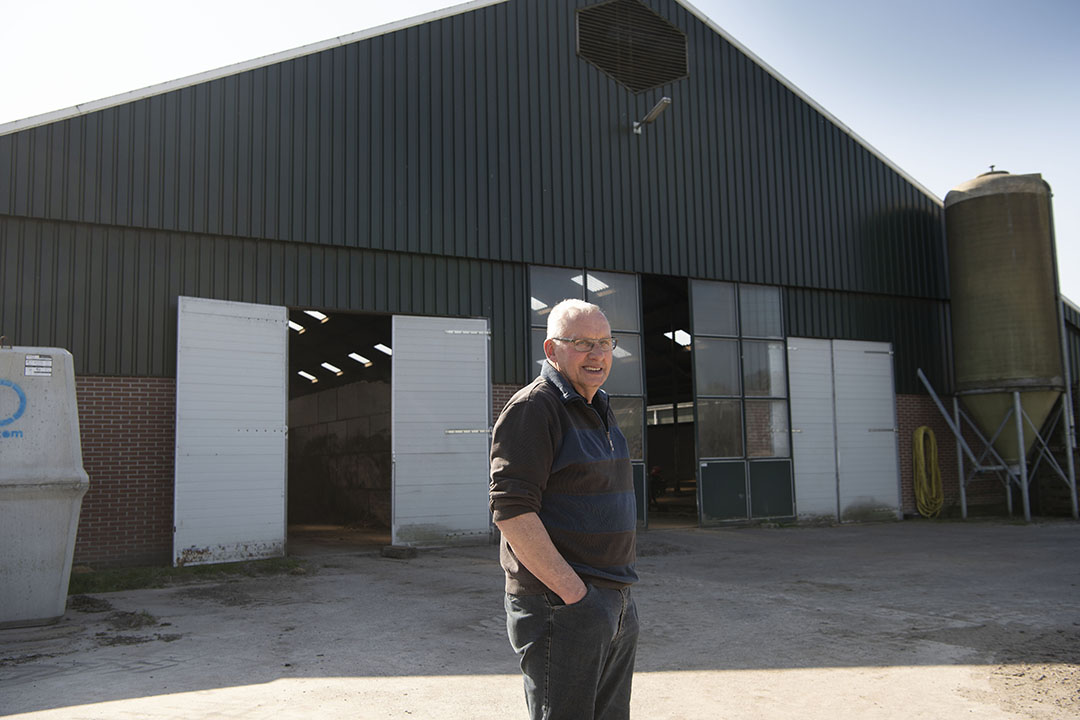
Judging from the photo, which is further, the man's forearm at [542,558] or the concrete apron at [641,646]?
the concrete apron at [641,646]

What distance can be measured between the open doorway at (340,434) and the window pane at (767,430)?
6.85m

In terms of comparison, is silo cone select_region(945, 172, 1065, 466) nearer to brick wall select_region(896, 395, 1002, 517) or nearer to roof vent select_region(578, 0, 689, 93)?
brick wall select_region(896, 395, 1002, 517)

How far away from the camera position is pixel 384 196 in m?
12.5

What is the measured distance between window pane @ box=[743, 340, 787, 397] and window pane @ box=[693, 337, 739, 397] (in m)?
0.23

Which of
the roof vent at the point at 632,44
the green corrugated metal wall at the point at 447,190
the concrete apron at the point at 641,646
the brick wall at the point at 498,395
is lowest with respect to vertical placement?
the concrete apron at the point at 641,646

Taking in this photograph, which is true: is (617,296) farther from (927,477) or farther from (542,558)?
(542,558)

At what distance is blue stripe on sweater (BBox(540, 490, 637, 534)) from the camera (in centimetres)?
270

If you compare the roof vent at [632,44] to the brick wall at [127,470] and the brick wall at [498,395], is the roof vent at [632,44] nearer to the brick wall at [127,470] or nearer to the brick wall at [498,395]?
the brick wall at [498,395]

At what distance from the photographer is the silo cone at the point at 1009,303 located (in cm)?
1585

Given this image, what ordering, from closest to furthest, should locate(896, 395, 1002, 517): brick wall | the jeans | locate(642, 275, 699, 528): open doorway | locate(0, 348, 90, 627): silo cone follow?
the jeans < locate(0, 348, 90, 627): silo cone < locate(896, 395, 1002, 517): brick wall < locate(642, 275, 699, 528): open doorway

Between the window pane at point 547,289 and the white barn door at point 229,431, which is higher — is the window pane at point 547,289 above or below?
above

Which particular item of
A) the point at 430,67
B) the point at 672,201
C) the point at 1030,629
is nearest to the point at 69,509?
the point at 1030,629

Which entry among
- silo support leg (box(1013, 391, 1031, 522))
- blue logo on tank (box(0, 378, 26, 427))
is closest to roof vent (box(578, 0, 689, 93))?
silo support leg (box(1013, 391, 1031, 522))

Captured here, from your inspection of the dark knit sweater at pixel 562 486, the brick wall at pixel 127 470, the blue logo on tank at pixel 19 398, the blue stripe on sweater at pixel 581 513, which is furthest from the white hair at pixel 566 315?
the brick wall at pixel 127 470
